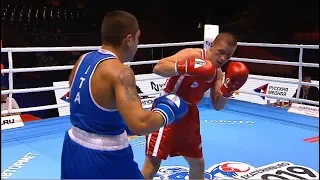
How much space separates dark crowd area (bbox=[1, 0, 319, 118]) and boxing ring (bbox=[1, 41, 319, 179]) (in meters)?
1.66

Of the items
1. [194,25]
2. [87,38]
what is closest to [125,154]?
[87,38]

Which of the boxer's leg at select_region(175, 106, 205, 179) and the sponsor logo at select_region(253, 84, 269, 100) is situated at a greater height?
the boxer's leg at select_region(175, 106, 205, 179)

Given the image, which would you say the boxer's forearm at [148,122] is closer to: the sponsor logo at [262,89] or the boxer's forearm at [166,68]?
the boxer's forearm at [166,68]

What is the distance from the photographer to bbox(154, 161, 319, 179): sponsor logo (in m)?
2.49

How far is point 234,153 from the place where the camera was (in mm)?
2934

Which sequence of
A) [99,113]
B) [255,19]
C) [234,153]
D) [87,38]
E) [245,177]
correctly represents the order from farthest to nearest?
1. [255,19]
2. [87,38]
3. [234,153]
4. [245,177]
5. [99,113]

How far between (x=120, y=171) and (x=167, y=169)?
1.24 meters

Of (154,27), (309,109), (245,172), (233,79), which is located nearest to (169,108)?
(233,79)

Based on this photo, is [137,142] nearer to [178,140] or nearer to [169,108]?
[178,140]

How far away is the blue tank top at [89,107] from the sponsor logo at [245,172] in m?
1.16

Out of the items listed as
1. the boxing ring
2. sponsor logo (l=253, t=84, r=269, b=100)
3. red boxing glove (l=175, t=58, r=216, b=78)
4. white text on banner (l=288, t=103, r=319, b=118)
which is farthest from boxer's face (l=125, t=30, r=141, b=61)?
sponsor logo (l=253, t=84, r=269, b=100)

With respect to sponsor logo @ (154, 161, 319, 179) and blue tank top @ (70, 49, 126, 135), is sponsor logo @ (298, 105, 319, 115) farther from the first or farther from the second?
blue tank top @ (70, 49, 126, 135)

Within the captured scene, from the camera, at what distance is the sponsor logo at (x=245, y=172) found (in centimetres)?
249

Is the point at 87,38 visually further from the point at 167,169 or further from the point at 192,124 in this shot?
the point at 192,124
